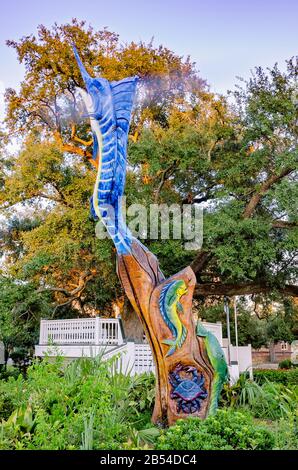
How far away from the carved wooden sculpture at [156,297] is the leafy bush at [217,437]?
2.02m

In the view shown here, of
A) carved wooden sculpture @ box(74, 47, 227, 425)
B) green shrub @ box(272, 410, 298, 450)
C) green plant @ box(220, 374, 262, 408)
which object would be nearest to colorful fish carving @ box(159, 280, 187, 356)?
carved wooden sculpture @ box(74, 47, 227, 425)

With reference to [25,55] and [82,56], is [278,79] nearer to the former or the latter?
[82,56]

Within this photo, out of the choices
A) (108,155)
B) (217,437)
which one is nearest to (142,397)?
(217,437)

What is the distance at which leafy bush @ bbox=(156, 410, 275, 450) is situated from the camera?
426 centimetres

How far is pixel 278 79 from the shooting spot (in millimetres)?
14039

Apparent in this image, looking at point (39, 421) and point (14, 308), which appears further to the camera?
point (14, 308)

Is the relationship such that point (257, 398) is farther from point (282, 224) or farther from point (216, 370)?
point (282, 224)

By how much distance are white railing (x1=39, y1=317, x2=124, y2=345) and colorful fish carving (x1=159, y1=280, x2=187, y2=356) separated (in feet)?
18.0

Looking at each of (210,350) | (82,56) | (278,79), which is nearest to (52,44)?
(82,56)

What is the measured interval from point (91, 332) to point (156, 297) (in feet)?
20.1

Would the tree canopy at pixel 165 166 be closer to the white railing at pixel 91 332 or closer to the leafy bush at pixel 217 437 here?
the white railing at pixel 91 332

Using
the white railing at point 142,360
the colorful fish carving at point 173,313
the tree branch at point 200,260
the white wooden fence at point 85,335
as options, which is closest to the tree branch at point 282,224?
the tree branch at point 200,260

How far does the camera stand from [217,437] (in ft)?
14.3

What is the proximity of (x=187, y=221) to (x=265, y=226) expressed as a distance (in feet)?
7.98
